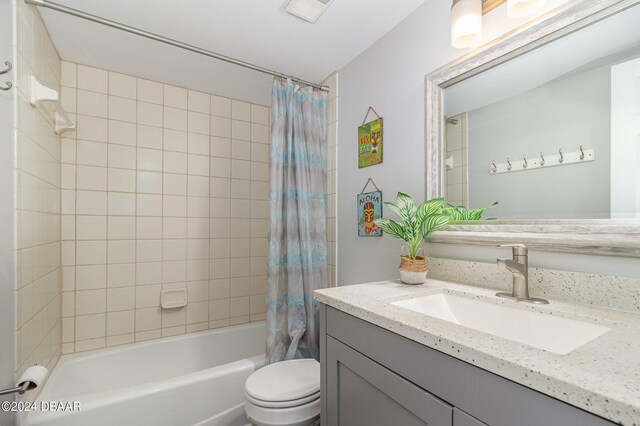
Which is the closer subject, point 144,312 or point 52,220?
point 52,220

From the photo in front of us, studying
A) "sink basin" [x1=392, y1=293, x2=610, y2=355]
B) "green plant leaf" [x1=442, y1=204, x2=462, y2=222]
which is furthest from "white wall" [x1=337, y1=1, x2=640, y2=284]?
"sink basin" [x1=392, y1=293, x2=610, y2=355]

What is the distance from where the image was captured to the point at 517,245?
35.6 inches

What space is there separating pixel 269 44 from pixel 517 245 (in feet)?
5.22

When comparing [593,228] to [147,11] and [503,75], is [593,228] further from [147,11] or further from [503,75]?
[147,11]

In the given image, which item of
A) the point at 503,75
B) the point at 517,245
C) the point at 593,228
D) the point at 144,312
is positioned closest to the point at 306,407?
the point at 517,245

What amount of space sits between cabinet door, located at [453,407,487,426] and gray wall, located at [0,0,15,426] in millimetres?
1529

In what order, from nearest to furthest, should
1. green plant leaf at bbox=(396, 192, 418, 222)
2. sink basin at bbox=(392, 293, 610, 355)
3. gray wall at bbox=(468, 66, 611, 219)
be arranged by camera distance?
sink basin at bbox=(392, 293, 610, 355), gray wall at bbox=(468, 66, 611, 219), green plant leaf at bbox=(396, 192, 418, 222)

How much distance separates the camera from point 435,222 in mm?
1123

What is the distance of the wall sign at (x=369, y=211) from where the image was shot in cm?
158

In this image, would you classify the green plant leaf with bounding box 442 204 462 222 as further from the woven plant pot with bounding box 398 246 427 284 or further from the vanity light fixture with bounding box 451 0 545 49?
the vanity light fixture with bounding box 451 0 545 49

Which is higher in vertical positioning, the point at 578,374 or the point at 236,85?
the point at 236,85


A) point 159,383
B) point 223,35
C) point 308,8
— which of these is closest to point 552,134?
point 308,8

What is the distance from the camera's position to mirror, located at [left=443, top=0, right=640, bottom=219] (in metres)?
0.80

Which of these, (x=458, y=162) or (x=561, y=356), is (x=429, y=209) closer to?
(x=458, y=162)
